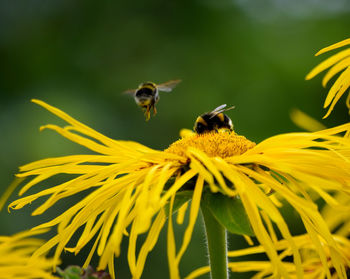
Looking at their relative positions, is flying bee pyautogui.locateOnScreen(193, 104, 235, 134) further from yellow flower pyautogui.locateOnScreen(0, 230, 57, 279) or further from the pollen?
yellow flower pyautogui.locateOnScreen(0, 230, 57, 279)

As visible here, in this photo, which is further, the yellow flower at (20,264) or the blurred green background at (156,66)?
the blurred green background at (156,66)

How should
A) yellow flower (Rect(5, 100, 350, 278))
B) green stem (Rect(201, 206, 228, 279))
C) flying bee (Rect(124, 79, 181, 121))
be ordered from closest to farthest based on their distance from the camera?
yellow flower (Rect(5, 100, 350, 278))
green stem (Rect(201, 206, 228, 279))
flying bee (Rect(124, 79, 181, 121))

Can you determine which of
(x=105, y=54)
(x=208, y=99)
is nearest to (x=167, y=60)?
(x=105, y=54)

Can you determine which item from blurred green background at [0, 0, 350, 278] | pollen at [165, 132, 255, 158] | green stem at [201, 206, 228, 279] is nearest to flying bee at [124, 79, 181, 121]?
pollen at [165, 132, 255, 158]

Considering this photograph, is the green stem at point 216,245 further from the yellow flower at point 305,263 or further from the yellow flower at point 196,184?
the yellow flower at point 305,263

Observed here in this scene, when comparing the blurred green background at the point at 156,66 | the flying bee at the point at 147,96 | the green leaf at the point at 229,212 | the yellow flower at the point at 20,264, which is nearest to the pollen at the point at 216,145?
the green leaf at the point at 229,212

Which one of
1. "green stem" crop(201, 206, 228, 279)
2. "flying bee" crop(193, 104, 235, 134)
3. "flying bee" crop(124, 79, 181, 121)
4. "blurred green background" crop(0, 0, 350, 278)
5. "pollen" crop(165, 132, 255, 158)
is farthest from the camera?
"blurred green background" crop(0, 0, 350, 278)
